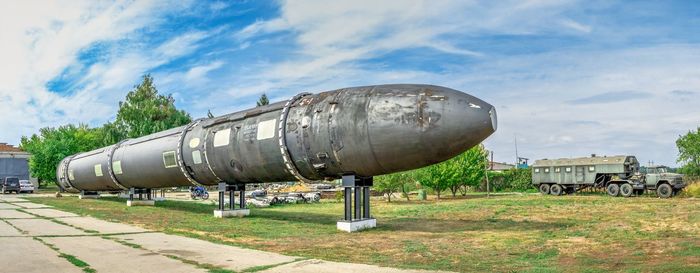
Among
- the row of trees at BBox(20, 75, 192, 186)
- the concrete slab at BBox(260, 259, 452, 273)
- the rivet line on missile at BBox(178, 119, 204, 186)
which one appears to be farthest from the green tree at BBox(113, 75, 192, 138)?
the concrete slab at BBox(260, 259, 452, 273)

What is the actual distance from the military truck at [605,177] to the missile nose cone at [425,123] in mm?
25866

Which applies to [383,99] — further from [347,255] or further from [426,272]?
[426,272]

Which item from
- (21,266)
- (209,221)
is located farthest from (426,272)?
(209,221)

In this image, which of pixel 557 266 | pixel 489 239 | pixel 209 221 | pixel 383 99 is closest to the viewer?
pixel 557 266

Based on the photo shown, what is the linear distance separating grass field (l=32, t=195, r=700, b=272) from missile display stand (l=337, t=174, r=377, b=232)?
43 centimetres

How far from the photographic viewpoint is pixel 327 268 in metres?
8.47

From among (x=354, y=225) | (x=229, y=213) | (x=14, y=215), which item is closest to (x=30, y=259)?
(x=354, y=225)

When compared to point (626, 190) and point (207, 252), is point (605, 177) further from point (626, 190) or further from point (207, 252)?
point (207, 252)

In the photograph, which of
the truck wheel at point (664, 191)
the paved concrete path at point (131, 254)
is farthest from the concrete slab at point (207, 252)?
the truck wheel at point (664, 191)

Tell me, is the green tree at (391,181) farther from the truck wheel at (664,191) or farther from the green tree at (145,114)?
the green tree at (145,114)

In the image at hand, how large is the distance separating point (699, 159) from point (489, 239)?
5658 centimetres

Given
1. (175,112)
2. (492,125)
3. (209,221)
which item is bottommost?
(209,221)

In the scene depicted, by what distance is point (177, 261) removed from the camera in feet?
30.2

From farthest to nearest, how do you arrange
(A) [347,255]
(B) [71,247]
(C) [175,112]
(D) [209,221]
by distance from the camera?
(C) [175,112] < (D) [209,221] < (B) [71,247] < (A) [347,255]
